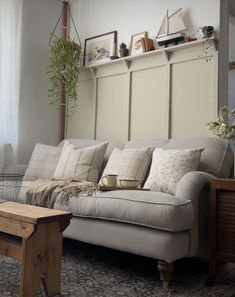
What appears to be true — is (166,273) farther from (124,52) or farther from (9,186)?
(124,52)

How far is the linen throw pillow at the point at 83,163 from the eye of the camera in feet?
9.18

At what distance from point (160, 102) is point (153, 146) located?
620mm

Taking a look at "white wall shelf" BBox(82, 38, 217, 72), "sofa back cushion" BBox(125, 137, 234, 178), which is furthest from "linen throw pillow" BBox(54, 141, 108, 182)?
"white wall shelf" BBox(82, 38, 217, 72)

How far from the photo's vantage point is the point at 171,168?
2.29 m

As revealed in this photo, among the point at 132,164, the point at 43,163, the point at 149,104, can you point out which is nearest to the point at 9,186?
the point at 132,164

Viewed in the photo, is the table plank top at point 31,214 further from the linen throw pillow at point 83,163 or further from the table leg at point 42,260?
the linen throw pillow at point 83,163

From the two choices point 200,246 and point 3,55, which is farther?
point 3,55

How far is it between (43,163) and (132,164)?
1009mm

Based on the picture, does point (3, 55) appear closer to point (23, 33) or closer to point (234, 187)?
point (23, 33)

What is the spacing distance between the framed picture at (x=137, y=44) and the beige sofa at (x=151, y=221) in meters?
1.73

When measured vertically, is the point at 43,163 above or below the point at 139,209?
above

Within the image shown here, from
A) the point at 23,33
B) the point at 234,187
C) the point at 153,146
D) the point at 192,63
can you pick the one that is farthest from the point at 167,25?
the point at 234,187

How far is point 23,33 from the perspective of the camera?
3738 mm

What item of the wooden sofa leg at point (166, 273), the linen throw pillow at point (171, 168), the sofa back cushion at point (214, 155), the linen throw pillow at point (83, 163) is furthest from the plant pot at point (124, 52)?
the wooden sofa leg at point (166, 273)
